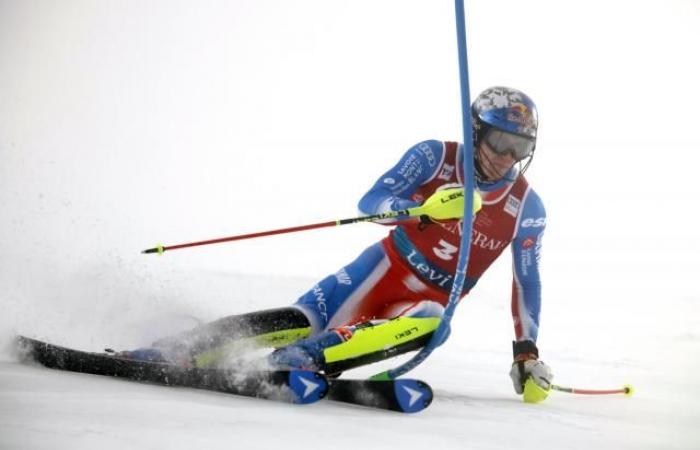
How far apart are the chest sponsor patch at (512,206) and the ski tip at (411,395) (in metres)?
1.17

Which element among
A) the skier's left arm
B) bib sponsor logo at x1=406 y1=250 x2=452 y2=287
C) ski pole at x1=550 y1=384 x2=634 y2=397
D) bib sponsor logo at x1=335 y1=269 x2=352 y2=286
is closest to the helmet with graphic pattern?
the skier's left arm

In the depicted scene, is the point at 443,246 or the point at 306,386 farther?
the point at 443,246

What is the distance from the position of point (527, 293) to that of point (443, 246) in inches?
20.1

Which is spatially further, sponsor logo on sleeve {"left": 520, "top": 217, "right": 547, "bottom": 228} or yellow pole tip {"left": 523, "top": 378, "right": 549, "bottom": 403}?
sponsor logo on sleeve {"left": 520, "top": 217, "right": 547, "bottom": 228}

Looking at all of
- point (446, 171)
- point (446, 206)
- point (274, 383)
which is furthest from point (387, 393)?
point (446, 171)

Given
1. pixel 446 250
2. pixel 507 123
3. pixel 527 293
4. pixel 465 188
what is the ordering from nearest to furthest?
pixel 465 188, pixel 507 123, pixel 446 250, pixel 527 293

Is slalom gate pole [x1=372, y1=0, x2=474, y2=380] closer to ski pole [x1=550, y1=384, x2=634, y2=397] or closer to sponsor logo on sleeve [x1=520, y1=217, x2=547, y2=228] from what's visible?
sponsor logo on sleeve [x1=520, y1=217, x2=547, y2=228]

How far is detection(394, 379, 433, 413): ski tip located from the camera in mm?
2770

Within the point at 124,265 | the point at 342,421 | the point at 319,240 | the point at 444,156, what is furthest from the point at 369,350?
the point at 319,240

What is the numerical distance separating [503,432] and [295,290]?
4.45 m

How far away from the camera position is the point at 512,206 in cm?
365

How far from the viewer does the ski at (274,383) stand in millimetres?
2727

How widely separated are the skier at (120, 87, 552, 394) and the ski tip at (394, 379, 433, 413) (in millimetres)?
589

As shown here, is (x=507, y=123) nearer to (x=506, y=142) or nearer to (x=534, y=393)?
(x=506, y=142)
